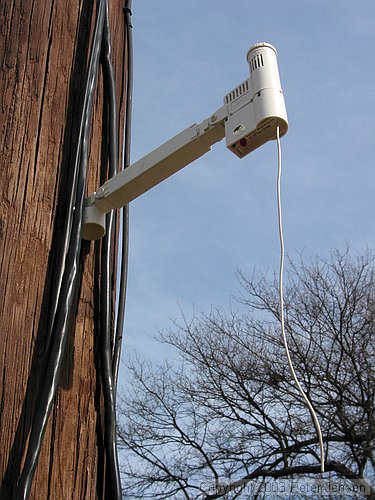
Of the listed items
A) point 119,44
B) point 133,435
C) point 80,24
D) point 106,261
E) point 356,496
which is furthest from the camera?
point 133,435

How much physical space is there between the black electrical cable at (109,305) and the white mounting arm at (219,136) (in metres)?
0.07

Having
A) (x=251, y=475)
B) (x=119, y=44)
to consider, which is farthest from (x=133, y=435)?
(x=119, y=44)

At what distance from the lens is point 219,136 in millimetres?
1335

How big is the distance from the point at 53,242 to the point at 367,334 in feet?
23.5

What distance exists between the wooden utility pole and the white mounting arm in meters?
0.08

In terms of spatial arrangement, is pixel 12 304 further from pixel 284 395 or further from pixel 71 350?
pixel 284 395

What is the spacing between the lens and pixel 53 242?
1.29m

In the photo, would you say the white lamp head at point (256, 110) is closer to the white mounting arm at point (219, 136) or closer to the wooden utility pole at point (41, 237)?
the white mounting arm at point (219, 136)

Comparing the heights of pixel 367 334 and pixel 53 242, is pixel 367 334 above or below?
above

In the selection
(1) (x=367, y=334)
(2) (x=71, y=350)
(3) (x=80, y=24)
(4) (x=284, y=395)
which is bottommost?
(2) (x=71, y=350)

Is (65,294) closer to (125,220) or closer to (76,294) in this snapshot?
(76,294)

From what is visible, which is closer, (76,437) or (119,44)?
(76,437)

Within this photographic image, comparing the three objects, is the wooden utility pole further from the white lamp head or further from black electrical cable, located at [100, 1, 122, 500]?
the white lamp head

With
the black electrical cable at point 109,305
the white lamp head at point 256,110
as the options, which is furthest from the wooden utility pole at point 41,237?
the white lamp head at point 256,110
